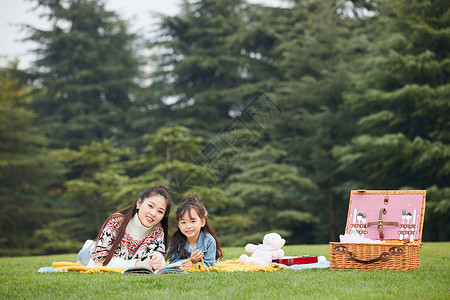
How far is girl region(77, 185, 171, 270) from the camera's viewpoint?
530 centimetres

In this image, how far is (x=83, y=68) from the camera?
21922mm

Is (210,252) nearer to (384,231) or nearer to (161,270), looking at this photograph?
(161,270)

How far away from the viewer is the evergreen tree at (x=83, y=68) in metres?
21.1

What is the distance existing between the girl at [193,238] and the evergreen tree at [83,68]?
16.1 metres

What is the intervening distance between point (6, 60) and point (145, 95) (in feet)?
23.3

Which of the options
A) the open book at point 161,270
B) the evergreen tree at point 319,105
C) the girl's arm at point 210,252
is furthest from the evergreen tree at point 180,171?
the open book at point 161,270

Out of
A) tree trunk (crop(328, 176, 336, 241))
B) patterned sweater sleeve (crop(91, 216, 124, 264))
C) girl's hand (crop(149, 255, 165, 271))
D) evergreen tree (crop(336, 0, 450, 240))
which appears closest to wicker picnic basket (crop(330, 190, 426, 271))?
girl's hand (crop(149, 255, 165, 271))

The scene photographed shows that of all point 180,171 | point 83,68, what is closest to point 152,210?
point 180,171

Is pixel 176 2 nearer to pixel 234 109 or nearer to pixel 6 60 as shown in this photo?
pixel 234 109

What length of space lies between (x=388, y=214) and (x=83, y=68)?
18686mm

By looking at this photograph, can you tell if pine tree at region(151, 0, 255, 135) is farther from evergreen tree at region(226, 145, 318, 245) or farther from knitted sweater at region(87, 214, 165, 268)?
knitted sweater at region(87, 214, 165, 268)

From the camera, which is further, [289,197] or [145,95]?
[145,95]

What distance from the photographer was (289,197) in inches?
663

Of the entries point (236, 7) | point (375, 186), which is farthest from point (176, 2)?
point (375, 186)
